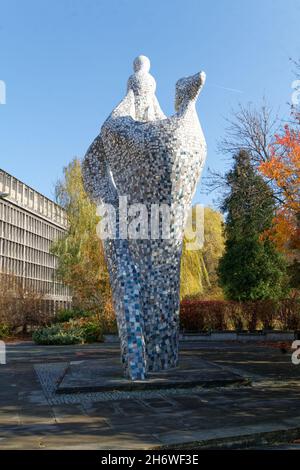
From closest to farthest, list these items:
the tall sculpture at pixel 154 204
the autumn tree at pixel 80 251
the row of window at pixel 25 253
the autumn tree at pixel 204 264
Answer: the tall sculpture at pixel 154 204, the autumn tree at pixel 80 251, the autumn tree at pixel 204 264, the row of window at pixel 25 253

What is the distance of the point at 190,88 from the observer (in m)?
9.59

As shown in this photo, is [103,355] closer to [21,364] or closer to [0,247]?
[21,364]

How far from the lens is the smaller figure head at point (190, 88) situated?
951 centimetres

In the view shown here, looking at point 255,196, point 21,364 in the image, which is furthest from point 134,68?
point 21,364

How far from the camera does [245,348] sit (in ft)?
50.6

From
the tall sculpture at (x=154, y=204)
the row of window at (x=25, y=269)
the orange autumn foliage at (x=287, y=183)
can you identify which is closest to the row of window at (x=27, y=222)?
the row of window at (x=25, y=269)

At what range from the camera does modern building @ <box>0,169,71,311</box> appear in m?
25.3

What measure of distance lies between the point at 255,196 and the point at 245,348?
4792 mm

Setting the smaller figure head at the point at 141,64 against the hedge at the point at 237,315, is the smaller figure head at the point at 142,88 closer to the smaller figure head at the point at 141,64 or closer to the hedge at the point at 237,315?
the smaller figure head at the point at 141,64

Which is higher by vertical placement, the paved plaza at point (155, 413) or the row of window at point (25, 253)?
the row of window at point (25, 253)

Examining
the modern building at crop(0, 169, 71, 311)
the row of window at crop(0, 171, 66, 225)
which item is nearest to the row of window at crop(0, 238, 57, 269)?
the modern building at crop(0, 169, 71, 311)

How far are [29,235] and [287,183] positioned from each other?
58.6 ft

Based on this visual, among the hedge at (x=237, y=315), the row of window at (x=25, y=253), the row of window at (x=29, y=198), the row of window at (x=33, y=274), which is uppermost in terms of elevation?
the row of window at (x=29, y=198)

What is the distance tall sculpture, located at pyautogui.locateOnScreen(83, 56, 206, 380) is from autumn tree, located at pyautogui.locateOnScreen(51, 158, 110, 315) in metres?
11.4
